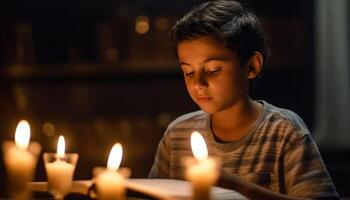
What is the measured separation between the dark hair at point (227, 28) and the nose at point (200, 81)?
3.8 inches

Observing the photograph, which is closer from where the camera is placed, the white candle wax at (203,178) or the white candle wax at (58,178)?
the white candle wax at (203,178)

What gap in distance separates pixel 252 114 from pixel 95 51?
2375 mm

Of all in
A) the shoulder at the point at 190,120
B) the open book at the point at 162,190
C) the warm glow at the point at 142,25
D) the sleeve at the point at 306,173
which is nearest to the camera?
the open book at the point at 162,190

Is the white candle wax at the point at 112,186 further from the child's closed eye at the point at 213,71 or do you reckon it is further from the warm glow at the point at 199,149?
the child's closed eye at the point at 213,71

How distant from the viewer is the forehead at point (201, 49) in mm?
1618

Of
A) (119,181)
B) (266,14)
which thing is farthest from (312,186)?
(266,14)

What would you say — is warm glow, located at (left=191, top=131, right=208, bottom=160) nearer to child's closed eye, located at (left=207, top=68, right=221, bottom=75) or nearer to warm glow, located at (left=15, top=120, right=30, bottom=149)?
warm glow, located at (left=15, top=120, right=30, bottom=149)

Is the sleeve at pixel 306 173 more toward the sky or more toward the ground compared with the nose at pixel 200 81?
more toward the ground

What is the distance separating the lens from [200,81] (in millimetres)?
1604

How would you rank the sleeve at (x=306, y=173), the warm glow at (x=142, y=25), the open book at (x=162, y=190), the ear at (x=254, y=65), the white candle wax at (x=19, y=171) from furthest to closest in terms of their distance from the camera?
the warm glow at (x=142, y=25)
the ear at (x=254, y=65)
the sleeve at (x=306, y=173)
the open book at (x=162, y=190)
the white candle wax at (x=19, y=171)

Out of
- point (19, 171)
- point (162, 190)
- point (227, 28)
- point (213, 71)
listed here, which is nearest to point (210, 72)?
point (213, 71)

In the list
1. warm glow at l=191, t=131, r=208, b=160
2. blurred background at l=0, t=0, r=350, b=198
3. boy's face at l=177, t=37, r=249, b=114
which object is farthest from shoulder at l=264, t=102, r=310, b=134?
blurred background at l=0, t=0, r=350, b=198

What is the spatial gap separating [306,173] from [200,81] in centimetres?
30

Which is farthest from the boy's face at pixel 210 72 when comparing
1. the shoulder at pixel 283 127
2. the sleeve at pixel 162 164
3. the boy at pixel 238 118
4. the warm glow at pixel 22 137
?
the warm glow at pixel 22 137
